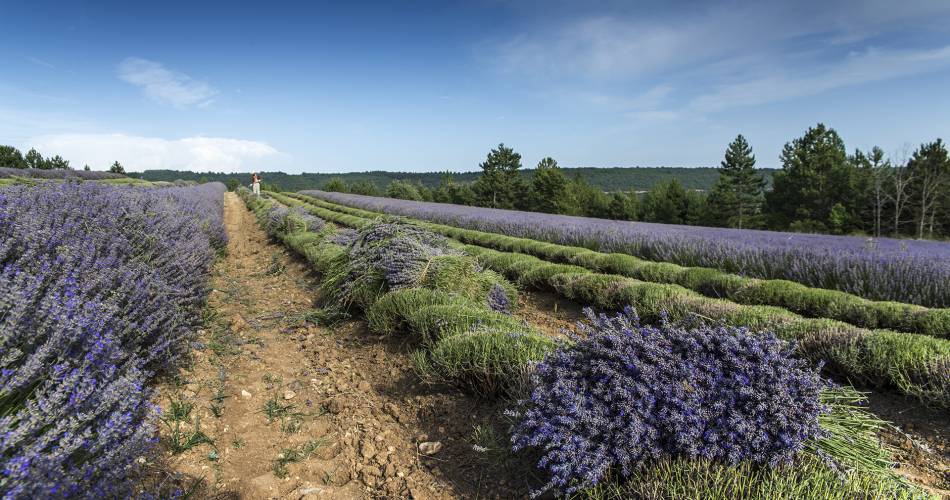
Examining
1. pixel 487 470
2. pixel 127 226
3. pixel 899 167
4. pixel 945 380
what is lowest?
pixel 487 470

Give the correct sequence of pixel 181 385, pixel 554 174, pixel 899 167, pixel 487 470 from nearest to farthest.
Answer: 1. pixel 487 470
2. pixel 181 385
3. pixel 899 167
4. pixel 554 174

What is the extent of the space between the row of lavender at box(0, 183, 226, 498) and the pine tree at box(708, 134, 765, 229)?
156 feet

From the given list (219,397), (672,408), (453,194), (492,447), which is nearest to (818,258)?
(672,408)

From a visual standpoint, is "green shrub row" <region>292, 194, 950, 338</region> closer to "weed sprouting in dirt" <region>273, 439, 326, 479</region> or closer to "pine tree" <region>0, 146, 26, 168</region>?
"weed sprouting in dirt" <region>273, 439, 326, 479</region>

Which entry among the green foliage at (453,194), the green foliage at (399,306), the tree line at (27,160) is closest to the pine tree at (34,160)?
the tree line at (27,160)

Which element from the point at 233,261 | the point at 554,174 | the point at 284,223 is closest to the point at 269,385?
the point at 233,261

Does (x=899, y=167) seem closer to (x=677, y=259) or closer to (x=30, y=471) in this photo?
(x=677, y=259)

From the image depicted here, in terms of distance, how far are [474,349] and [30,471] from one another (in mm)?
2248

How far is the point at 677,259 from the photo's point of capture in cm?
909

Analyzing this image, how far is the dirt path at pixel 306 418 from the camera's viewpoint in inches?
92.7

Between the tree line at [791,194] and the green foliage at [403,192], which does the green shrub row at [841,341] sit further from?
the green foliage at [403,192]

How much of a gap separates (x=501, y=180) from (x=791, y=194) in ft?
90.3

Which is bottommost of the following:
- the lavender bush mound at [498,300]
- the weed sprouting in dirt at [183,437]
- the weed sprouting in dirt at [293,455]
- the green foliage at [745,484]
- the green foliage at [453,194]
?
the weed sprouting in dirt at [293,455]

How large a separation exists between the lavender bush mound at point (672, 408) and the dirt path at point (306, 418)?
659mm
